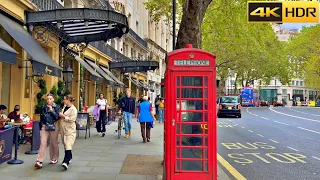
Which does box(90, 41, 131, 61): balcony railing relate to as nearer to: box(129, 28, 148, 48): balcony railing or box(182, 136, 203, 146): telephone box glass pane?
box(129, 28, 148, 48): balcony railing

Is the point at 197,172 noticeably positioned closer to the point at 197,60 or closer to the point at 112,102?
the point at 197,60

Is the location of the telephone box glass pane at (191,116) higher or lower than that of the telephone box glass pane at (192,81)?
lower

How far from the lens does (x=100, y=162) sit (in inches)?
336

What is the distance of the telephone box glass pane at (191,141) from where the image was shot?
Answer: 6.11 meters

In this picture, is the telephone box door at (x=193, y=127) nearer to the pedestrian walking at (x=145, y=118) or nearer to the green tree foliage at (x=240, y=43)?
the pedestrian walking at (x=145, y=118)

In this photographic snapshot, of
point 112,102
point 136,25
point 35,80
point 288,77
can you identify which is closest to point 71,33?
point 35,80

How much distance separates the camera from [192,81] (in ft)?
Result: 19.8

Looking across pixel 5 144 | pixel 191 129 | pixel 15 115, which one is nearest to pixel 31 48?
pixel 15 115

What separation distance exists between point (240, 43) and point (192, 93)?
33.9 m

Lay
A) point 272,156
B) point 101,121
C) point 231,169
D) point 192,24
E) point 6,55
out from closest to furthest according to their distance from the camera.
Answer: point 6,55 < point 192,24 < point 231,169 < point 272,156 < point 101,121

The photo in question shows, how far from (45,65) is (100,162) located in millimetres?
3547

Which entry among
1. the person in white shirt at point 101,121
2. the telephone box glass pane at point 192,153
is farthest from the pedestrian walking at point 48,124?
the person in white shirt at point 101,121

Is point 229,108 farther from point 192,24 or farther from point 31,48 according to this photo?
point 192,24

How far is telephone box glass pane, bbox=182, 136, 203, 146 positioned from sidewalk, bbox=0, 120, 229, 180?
1.33 meters
